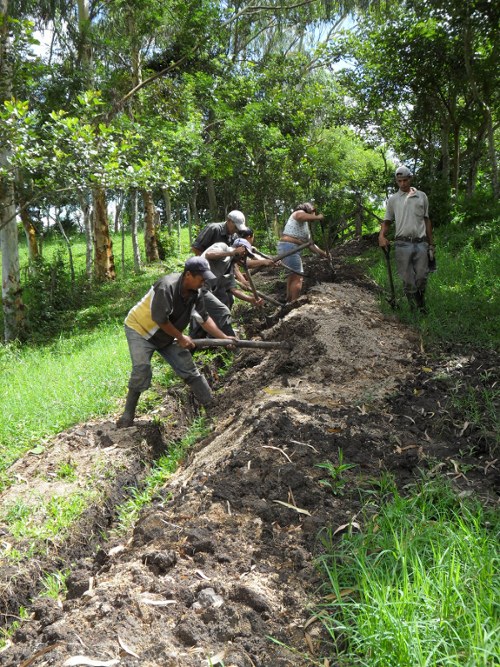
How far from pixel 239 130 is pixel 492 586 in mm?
16036

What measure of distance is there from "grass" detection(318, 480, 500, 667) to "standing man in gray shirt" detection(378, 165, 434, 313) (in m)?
4.29

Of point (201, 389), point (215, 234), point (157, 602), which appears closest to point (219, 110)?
point (215, 234)

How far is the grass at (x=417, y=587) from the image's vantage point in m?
2.01

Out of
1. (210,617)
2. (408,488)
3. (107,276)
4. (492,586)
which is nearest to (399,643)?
(492,586)

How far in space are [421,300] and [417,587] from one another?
5.46m

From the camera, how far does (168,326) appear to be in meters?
5.19

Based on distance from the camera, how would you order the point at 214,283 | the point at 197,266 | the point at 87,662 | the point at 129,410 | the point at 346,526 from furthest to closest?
the point at 214,283 < the point at 129,410 < the point at 197,266 < the point at 346,526 < the point at 87,662

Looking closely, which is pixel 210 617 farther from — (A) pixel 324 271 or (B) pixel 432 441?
(A) pixel 324 271

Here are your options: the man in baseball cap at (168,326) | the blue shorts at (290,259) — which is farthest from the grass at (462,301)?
the man in baseball cap at (168,326)

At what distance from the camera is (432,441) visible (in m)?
3.99

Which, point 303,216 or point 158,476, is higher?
point 303,216

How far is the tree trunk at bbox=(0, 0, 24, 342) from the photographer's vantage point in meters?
10.2

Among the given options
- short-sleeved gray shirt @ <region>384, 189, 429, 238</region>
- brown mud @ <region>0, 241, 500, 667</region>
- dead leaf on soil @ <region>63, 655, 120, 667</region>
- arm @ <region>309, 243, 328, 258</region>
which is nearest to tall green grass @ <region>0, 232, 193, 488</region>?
brown mud @ <region>0, 241, 500, 667</region>

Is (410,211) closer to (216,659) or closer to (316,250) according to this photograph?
(316,250)
